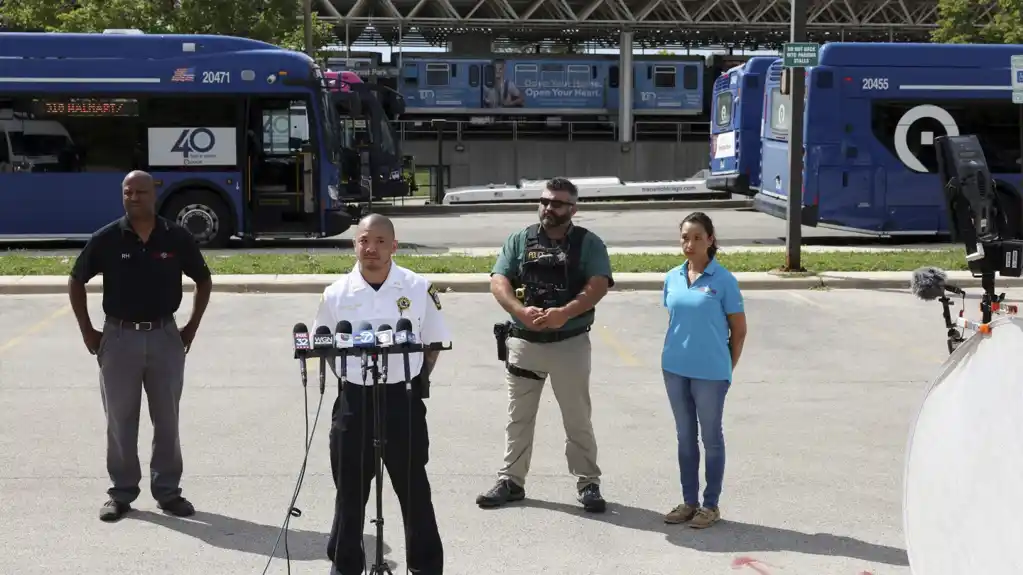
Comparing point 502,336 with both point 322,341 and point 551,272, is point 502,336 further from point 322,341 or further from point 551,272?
point 322,341

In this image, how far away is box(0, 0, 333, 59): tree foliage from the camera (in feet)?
95.7

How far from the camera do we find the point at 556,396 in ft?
21.3

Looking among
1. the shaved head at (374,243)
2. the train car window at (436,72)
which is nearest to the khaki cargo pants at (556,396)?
the shaved head at (374,243)

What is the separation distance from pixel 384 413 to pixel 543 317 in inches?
60.5

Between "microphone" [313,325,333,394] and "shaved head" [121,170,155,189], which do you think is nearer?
"microphone" [313,325,333,394]

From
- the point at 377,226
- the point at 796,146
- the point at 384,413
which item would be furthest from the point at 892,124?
the point at 384,413

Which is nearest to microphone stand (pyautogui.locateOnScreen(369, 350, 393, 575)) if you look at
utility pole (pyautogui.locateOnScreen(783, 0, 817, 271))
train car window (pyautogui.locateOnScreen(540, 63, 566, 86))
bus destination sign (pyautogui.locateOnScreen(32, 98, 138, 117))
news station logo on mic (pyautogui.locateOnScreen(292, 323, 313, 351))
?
news station logo on mic (pyautogui.locateOnScreen(292, 323, 313, 351))

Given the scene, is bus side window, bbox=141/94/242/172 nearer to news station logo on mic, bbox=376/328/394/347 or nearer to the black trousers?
the black trousers

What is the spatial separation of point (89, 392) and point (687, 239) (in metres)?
5.29

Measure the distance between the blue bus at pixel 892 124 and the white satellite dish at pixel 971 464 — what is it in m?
16.8

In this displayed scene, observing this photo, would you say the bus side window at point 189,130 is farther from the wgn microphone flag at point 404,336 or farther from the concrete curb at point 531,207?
the wgn microphone flag at point 404,336

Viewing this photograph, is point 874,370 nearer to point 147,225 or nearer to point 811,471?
point 811,471

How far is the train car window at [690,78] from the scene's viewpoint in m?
48.1

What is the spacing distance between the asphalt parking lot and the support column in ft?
116
